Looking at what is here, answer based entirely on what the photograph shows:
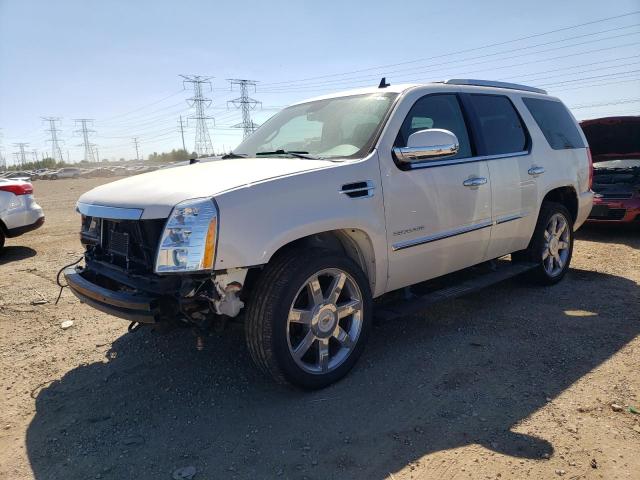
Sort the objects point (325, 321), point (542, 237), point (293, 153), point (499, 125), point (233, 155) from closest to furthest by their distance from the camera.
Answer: point (325, 321) → point (293, 153) → point (233, 155) → point (499, 125) → point (542, 237)

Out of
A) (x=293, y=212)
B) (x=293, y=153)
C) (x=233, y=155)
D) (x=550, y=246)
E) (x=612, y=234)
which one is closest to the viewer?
(x=293, y=212)

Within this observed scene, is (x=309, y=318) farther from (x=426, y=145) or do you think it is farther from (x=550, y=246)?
(x=550, y=246)

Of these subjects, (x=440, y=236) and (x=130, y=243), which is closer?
(x=130, y=243)

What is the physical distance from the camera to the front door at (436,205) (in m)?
3.48

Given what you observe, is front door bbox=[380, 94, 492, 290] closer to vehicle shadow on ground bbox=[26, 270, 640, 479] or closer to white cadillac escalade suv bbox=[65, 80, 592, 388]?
white cadillac escalade suv bbox=[65, 80, 592, 388]

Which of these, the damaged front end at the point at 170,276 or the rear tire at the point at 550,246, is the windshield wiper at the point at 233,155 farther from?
the rear tire at the point at 550,246

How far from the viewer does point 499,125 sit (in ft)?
14.8

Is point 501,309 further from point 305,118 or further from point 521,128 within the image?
point 305,118

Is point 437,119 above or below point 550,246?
above

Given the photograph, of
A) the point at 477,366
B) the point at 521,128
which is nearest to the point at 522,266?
the point at 521,128

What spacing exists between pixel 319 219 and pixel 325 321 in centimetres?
68

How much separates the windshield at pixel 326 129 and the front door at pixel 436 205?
0.73 ft

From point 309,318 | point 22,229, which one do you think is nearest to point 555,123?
point 309,318

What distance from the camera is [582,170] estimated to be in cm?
544
